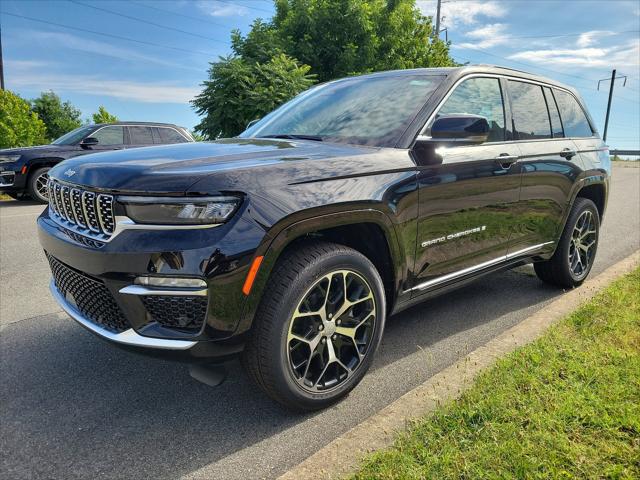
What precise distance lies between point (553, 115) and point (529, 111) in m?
0.47

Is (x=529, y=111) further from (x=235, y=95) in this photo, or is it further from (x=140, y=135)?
(x=235, y=95)

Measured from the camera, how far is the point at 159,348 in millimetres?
2178

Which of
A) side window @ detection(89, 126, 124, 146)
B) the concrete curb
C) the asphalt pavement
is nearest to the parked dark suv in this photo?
side window @ detection(89, 126, 124, 146)

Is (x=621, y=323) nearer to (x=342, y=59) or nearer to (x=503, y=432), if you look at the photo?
(x=503, y=432)

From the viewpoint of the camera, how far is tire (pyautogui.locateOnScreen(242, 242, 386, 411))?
230 centimetres

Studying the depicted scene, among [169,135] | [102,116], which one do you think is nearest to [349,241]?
[169,135]

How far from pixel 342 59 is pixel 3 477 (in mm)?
26104

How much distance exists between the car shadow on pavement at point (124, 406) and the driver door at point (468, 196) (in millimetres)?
608

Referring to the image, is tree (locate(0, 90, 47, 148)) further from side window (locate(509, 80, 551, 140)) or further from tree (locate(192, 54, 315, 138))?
Answer: side window (locate(509, 80, 551, 140))

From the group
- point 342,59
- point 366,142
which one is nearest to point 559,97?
point 366,142

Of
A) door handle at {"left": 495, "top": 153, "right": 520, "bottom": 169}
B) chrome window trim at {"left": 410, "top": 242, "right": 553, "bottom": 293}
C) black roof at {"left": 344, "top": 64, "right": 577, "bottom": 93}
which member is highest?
black roof at {"left": 344, "top": 64, "right": 577, "bottom": 93}

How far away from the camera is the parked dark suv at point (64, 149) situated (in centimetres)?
1059

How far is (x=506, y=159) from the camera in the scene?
3.54 metres

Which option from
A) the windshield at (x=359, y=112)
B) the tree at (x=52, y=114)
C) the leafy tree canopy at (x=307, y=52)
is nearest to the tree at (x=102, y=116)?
the tree at (x=52, y=114)
